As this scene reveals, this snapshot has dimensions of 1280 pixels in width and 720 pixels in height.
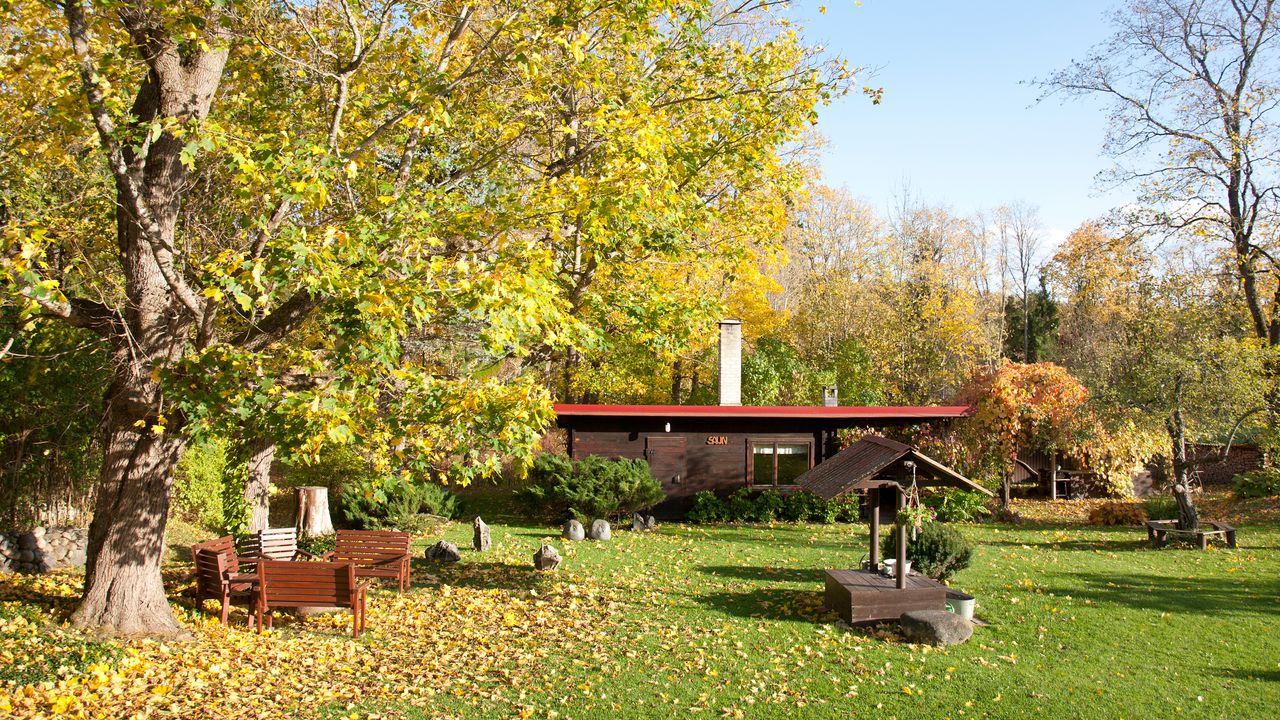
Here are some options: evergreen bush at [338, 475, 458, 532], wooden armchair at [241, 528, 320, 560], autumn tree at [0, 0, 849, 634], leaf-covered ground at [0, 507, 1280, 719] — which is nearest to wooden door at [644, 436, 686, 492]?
evergreen bush at [338, 475, 458, 532]

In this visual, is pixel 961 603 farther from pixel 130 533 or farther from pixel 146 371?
pixel 146 371

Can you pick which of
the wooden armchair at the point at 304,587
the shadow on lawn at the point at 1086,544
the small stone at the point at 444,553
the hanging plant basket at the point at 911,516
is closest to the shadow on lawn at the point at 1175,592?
the hanging plant basket at the point at 911,516

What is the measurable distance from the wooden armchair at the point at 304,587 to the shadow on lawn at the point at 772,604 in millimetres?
4361

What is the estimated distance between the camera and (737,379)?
2150cm

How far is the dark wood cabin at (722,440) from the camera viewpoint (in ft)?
66.5

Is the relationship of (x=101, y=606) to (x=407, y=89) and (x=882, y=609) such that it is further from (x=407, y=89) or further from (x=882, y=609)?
(x=882, y=609)

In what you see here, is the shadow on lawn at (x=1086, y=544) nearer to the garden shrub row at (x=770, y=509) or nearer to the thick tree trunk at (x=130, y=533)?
the garden shrub row at (x=770, y=509)

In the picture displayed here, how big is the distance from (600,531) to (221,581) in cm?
885

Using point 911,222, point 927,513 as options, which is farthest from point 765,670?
point 911,222

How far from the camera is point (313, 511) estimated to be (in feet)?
55.7

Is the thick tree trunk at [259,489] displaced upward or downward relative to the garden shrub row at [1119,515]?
upward

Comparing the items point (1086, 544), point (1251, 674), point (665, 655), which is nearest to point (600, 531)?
point (665, 655)

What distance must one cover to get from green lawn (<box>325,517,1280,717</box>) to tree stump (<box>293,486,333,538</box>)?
4.46 metres

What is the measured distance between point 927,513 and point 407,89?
796cm
